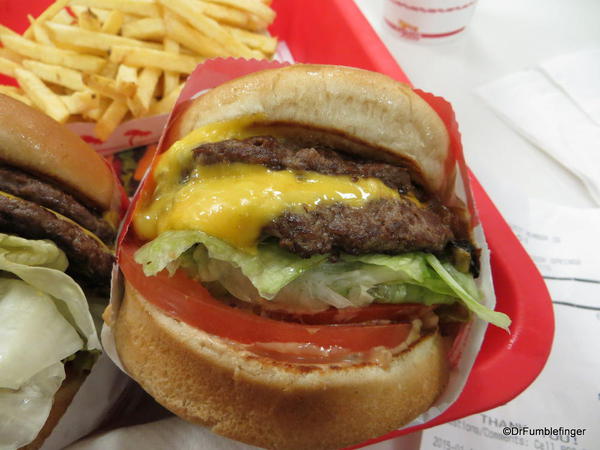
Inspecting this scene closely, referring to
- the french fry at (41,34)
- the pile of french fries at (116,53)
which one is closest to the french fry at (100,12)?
the pile of french fries at (116,53)

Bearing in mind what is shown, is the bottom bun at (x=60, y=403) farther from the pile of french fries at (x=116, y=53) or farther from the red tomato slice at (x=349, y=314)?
the pile of french fries at (x=116, y=53)

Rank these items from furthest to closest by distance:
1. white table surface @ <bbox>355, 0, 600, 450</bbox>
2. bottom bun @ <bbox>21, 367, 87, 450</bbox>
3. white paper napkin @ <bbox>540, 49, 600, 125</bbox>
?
white paper napkin @ <bbox>540, 49, 600, 125</bbox> < white table surface @ <bbox>355, 0, 600, 450</bbox> < bottom bun @ <bbox>21, 367, 87, 450</bbox>

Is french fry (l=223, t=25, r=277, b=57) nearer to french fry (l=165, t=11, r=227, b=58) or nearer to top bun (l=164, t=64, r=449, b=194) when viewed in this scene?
french fry (l=165, t=11, r=227, b=58)

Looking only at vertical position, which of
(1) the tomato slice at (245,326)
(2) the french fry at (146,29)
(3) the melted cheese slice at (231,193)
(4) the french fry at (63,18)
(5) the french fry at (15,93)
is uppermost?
(3) the melted cheese slice at (231,193)

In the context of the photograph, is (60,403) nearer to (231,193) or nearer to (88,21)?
(231,193)

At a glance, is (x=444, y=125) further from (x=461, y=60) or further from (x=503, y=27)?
(x=503, y=27)

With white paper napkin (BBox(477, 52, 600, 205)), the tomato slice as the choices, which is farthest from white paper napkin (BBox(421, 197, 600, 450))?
the tomato slice

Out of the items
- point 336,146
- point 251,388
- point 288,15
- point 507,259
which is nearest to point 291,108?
point 336,146
